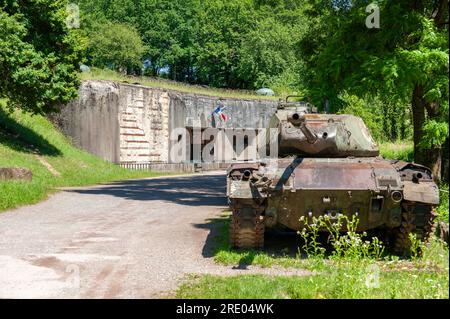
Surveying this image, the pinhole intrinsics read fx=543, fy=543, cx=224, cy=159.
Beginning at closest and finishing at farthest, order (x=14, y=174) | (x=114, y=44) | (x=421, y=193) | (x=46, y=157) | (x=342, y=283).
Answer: (x=342, y=283) → (x=421, y=193) → (x=14, y=174) → (x=46, y=157) → (x=114, y=44)

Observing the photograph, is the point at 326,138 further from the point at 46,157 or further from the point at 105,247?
the point at 46,157

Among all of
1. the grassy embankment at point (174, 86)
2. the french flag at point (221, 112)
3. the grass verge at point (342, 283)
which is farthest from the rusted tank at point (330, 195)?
the french flag at point (221, 112)

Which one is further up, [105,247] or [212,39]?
[212,39]

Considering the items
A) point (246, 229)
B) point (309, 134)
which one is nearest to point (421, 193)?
point (309, 134)

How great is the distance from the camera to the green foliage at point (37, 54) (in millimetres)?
22625

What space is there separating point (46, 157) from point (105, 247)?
17577mm

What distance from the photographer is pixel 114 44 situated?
191 feet

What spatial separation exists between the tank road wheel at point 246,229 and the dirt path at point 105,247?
1.82ft

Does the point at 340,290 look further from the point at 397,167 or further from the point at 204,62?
the point at 204,62

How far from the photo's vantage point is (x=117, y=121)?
109ft

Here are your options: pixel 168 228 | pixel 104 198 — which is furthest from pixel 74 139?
pixel 168 228

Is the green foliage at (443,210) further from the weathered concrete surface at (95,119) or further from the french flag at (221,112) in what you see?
the french flag at (221,112)
